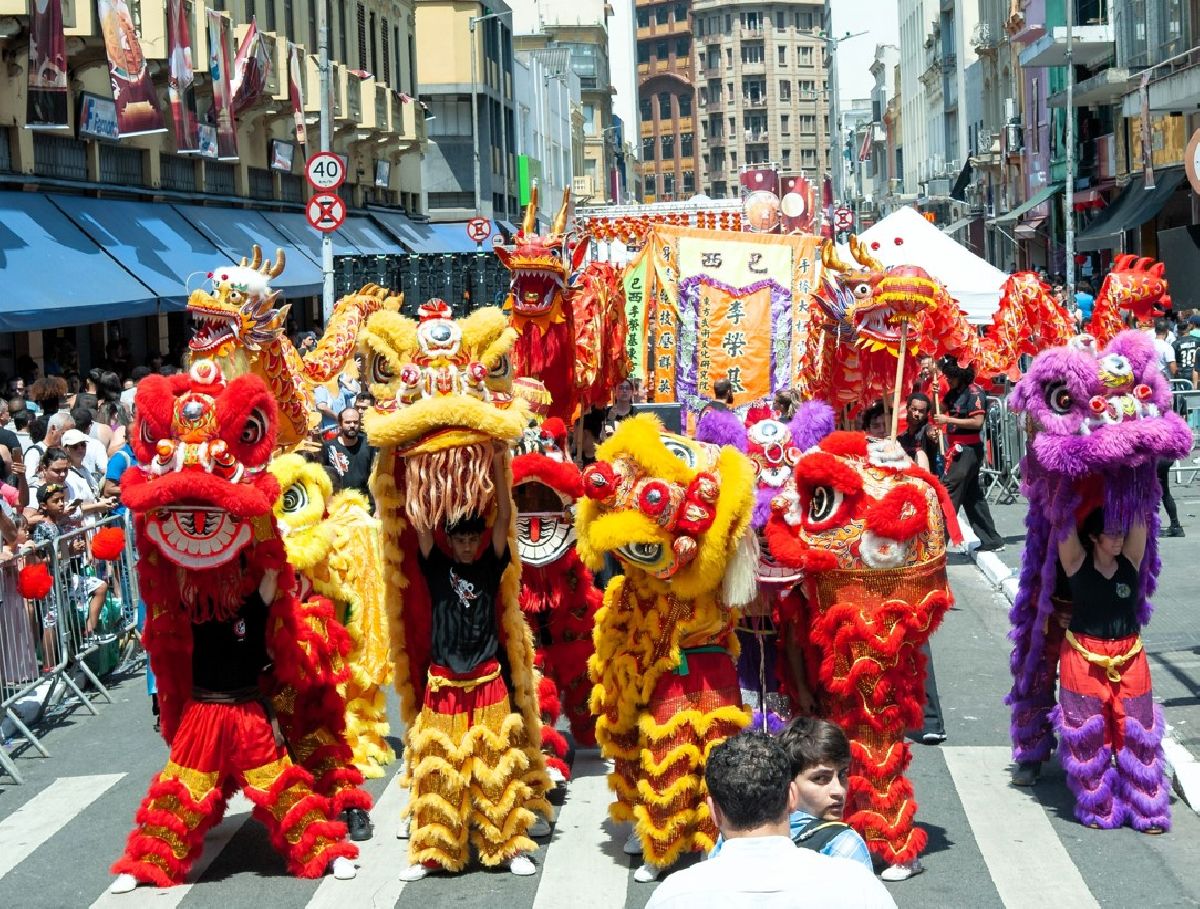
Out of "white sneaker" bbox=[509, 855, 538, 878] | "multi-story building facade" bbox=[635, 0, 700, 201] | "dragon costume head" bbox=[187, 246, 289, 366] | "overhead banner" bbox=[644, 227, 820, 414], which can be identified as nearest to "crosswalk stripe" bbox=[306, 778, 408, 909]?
"white sneaker" bbox=[509, 855, 538, 878]

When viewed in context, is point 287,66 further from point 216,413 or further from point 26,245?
point 216,413

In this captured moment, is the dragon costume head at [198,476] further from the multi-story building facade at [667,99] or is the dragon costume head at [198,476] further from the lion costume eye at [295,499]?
the multi-story building facade at [667,99]

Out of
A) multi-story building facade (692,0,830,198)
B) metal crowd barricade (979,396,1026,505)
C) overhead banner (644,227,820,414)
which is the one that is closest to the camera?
metal crowd barricade (979,396,1026,505)

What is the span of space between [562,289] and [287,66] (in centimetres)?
2649

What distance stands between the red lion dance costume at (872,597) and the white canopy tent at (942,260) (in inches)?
545

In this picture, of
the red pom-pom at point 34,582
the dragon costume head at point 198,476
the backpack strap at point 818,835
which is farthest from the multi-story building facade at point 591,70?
the backpack strap at point 818,835

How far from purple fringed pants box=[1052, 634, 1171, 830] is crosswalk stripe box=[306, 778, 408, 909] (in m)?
2.94

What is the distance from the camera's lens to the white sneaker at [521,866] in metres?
7.33

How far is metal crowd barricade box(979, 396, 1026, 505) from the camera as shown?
60.3 ft

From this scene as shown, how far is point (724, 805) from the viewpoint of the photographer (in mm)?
4070

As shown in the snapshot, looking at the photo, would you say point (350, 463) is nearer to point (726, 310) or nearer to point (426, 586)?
point (426, 586)

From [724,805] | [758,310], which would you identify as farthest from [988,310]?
[724,805]

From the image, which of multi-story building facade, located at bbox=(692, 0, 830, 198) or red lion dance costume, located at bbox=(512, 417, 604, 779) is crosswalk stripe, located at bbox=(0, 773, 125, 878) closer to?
red lion dance costume, located at bbox=(512, 417, 604, 779)

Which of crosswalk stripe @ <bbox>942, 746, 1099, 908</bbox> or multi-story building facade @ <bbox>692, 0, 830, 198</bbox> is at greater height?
multi-story building facade @ <bbox>692, 0, 830, 198</bbox>
